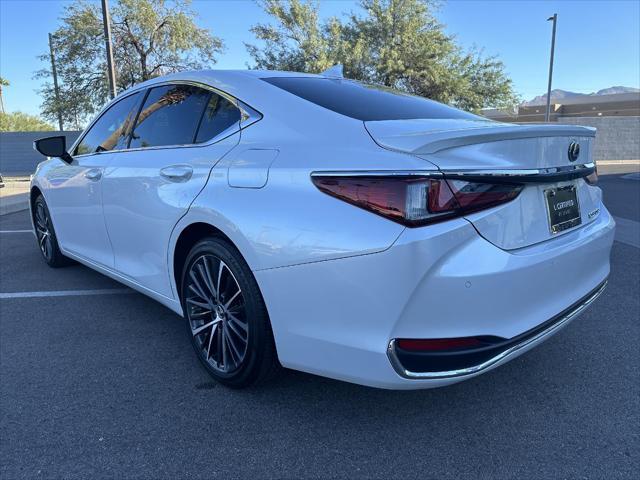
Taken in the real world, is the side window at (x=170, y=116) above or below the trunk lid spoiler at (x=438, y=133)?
above

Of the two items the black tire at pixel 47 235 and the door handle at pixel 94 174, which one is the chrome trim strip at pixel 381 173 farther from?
the black tire at pixel 47 235

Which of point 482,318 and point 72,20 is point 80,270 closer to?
point 482,318

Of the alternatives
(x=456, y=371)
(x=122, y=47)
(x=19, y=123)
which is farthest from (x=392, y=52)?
(x=19, y=123)

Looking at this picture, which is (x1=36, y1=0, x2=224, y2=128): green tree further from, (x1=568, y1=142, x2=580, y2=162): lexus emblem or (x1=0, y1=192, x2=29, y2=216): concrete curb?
(x1=568, y1=142, x2=580, y2=162): lexus emblem

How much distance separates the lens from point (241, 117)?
256cm

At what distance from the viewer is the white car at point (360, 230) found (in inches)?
71.1

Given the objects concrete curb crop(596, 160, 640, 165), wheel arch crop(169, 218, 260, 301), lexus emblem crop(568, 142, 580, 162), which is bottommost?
concrete curb crop(596, 160, 640, 165)

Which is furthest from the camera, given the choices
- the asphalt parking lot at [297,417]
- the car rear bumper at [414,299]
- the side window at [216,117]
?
the side window at [216,117]

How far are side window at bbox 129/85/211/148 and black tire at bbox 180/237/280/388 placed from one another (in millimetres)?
758

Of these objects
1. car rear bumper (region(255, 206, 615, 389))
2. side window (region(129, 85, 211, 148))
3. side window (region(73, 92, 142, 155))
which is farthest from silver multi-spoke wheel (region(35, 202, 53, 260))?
car rear bumper (region(255, 206, 615, 389))

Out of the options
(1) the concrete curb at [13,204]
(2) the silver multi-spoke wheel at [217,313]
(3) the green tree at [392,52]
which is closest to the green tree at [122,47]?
(3) the green tree at [392,52]

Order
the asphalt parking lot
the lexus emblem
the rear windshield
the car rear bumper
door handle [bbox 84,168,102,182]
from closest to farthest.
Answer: the car rear bumper → the asphalt parking lot → the lexus emblem → the rear windshield → door handle [bbox 84,168,102,182]

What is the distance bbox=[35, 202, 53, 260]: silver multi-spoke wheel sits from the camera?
190 inches

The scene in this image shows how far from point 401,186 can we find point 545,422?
4.59ft
